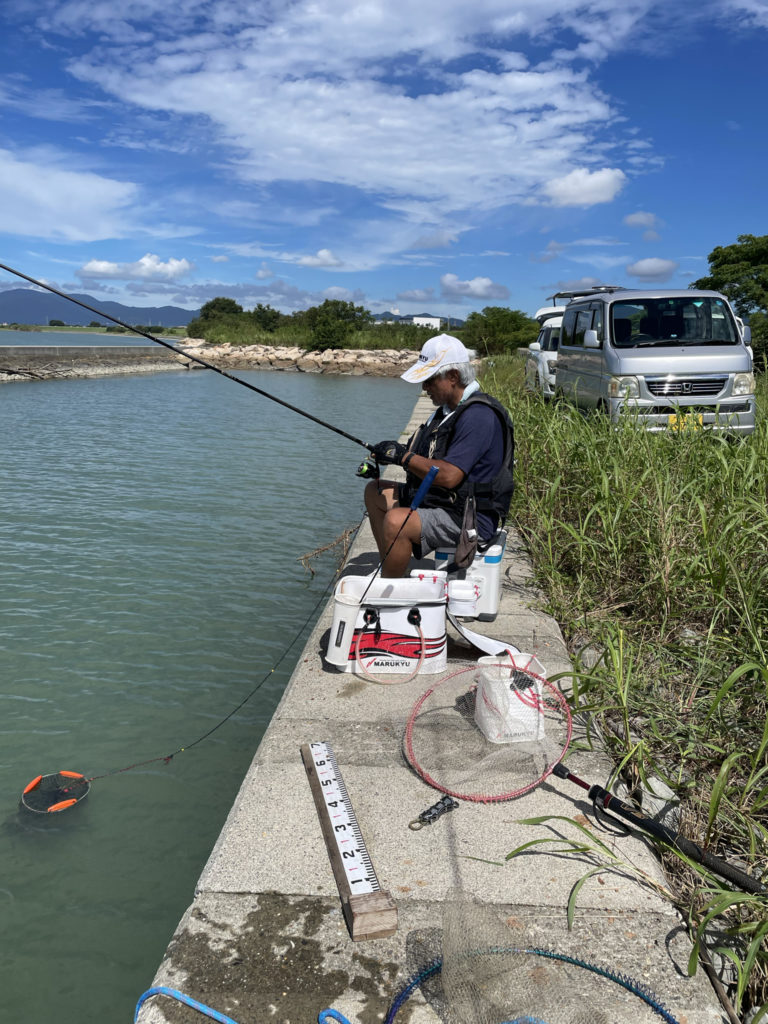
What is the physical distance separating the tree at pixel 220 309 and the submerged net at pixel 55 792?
202 feet

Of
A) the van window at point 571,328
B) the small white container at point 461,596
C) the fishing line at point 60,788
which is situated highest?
the van window at point 571,328

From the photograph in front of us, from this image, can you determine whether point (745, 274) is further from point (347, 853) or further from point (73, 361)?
point (347, 853)

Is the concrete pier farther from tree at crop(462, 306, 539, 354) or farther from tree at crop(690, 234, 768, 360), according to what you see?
tree at crop(462, 306, 539, 354)

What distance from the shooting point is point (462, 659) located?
373cm

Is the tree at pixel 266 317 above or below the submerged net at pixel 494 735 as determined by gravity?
above

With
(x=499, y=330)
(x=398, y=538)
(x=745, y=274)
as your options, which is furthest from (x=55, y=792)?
(x=499, y=330)

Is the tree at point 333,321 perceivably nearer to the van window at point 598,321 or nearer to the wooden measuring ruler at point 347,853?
the van window at point 598,321

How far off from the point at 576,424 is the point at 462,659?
3303 mm

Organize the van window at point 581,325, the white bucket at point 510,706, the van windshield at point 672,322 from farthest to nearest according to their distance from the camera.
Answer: the van window at point 581,325, the van windshield at point 672,322, the white bucket at point 510,706

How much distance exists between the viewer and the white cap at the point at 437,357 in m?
3.99

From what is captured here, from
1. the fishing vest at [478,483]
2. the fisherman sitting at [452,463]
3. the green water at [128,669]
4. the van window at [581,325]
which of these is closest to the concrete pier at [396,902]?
the green water at [128,669]

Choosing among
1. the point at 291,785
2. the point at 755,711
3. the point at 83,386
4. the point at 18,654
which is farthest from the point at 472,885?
the point at 83,386

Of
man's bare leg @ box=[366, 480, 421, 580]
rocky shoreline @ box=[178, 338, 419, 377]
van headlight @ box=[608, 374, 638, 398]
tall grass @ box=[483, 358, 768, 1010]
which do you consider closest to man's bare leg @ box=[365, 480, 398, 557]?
man's bare leg @ box=[366, 480, 421, 580]

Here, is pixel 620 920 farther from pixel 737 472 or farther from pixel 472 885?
pixel 737 472
